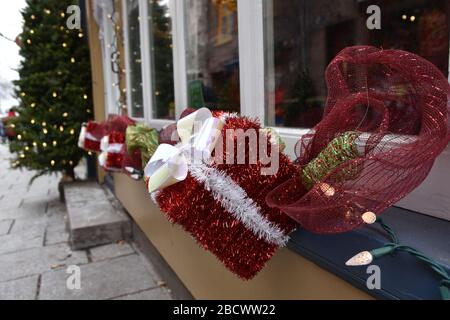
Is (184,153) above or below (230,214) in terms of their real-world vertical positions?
above

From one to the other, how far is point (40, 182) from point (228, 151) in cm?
688

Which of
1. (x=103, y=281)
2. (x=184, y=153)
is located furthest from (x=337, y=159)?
(x=103, y=281)

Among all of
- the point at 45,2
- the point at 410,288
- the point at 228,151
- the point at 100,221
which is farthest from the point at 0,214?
the point at 410,288

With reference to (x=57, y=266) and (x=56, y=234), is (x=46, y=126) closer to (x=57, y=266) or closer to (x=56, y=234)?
(x=56, y=234)

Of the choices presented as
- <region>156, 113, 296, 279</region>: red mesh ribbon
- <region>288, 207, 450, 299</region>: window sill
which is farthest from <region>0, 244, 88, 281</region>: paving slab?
<region>288, 207, 450, 299</region>: window sill

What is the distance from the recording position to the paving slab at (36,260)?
3.15 metres

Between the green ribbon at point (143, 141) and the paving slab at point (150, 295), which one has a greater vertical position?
the green ribbon at point (143, 141)

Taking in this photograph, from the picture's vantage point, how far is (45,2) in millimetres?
5035

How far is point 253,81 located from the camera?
1724mm

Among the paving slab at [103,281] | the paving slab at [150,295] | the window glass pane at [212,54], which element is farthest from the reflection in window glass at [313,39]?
the paving slab at [103,281]

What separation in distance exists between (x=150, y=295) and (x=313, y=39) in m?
1.98

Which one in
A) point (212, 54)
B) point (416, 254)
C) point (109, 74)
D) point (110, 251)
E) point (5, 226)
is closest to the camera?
point (416, 254)

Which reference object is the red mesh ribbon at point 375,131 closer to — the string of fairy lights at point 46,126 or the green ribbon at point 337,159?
the green ribbon at point 337,159

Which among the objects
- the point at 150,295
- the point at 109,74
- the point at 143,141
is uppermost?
the point at 109,74
